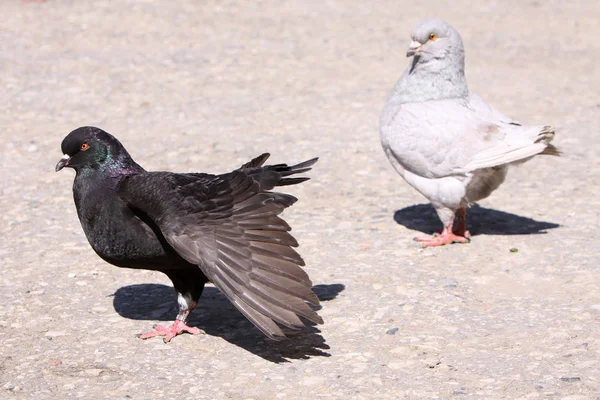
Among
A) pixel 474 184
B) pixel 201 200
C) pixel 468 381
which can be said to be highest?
pixel 201 200

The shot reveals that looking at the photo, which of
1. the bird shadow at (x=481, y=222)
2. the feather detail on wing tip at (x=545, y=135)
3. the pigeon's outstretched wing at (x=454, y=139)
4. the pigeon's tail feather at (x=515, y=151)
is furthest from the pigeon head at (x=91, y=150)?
the feather detail on wing tip at (x=545, y=135)

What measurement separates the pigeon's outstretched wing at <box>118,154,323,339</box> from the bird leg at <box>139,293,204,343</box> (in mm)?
661

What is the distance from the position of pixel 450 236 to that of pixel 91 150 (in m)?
2.85

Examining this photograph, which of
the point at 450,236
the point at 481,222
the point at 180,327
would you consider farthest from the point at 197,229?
the point at 481,222

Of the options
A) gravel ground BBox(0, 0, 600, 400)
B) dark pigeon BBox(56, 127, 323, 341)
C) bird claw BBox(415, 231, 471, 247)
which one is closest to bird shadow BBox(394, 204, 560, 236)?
gravel ground BBox(0, 0, 600, 400)

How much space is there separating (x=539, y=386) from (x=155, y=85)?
7245 mm

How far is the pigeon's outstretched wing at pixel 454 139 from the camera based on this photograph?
21.2ft

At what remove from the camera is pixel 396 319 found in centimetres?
554

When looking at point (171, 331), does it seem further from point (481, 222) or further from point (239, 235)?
point (481, 222)

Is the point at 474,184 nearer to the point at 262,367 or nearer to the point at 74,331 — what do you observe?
the point at 262,367

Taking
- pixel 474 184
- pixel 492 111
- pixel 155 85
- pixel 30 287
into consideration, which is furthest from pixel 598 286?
pixel 155 85

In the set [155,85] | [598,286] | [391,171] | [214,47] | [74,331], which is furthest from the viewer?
[214,47]

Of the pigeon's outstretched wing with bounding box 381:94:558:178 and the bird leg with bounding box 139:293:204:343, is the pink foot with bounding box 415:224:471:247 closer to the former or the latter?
the pigeon's outstretched wing with bounding box 381:94:558:178

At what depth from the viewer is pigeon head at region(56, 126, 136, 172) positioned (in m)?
5.38
